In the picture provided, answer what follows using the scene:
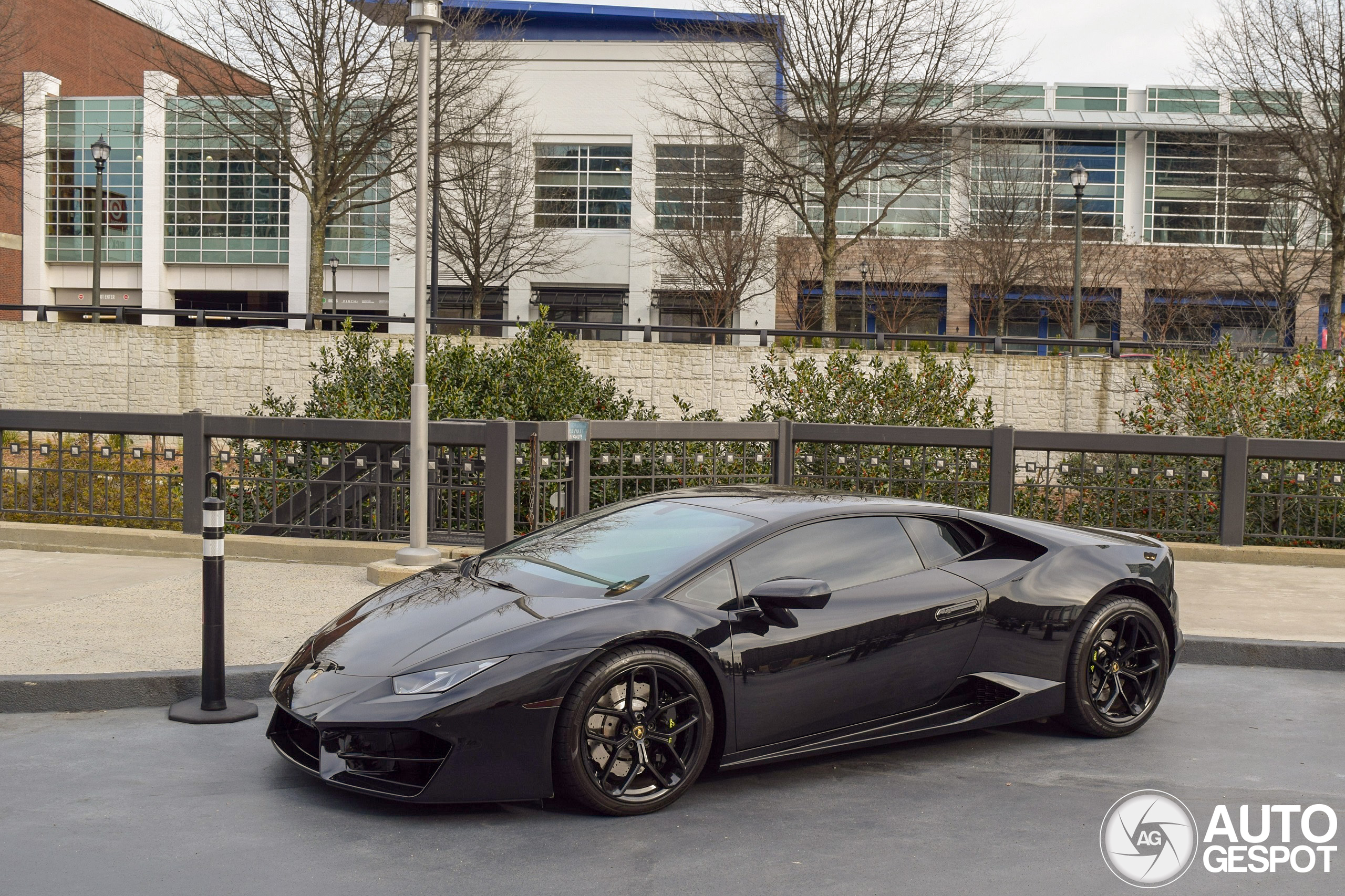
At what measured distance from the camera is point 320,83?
27.6m

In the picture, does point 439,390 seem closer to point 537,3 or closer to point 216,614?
point 216,614

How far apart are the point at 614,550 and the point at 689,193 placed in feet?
122

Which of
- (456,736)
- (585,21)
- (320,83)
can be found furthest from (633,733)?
(585,21)

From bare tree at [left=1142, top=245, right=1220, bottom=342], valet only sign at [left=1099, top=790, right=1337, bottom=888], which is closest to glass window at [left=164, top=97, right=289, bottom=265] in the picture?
bare tree at [left=1142, top=245, right=1220, bottom=342]

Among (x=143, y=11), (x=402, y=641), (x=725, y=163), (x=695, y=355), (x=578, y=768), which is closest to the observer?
(x=578, y=768)

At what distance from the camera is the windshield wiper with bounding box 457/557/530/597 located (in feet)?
16.4

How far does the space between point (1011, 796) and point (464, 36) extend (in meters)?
29.3

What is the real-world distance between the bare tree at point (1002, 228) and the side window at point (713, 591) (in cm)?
3858

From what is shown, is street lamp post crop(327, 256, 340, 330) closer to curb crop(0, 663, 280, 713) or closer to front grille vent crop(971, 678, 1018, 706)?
curb crop(0, 663, 280, 713)

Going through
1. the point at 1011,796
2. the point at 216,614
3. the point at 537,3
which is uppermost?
the point at 537,3

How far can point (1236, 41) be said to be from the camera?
27.2 meters

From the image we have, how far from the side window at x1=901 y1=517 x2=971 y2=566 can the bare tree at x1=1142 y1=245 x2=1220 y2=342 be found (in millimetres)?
41010

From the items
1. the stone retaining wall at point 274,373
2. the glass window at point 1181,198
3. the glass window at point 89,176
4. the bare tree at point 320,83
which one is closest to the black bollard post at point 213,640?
the stone retaining wall at point 274,373

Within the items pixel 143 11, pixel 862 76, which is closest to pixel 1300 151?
Result: pixel 862 76
